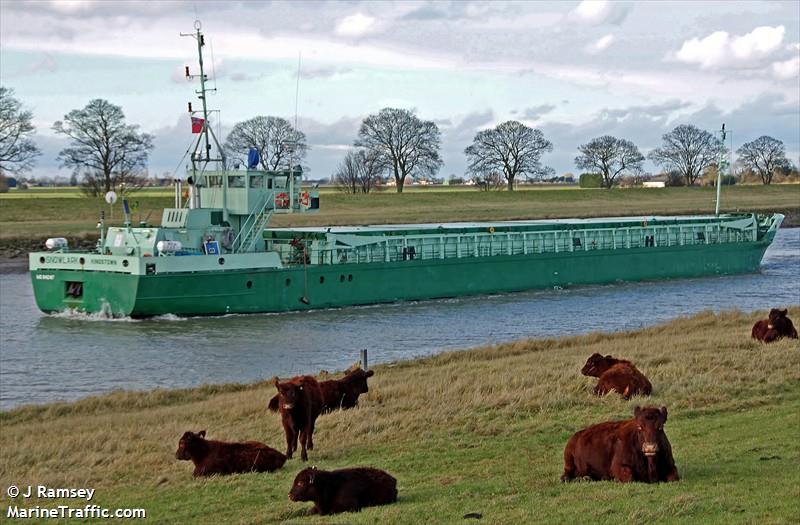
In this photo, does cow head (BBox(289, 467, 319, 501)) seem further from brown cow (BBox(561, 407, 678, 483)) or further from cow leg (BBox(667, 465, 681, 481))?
cow leg (BBox(667, 465, 681, 481))

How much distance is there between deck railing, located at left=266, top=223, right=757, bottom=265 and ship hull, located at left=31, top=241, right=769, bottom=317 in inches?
29.7

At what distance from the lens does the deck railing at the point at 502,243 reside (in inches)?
1522

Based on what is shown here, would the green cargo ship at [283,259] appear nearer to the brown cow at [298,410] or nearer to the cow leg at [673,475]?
the brown cow at [298,410]

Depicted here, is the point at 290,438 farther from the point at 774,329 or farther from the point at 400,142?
the point at 400,142

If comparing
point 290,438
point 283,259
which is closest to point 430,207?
point 283,259

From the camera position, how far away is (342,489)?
9.24 m

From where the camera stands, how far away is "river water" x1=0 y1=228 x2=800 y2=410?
24.6 meters

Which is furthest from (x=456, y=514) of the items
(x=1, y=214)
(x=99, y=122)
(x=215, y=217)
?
(x=99, y=122)

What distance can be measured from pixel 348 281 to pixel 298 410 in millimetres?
26100

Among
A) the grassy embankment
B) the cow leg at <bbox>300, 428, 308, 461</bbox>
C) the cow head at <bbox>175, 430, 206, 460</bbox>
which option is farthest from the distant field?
the cow head at <bbox>175, 430, 206, 460</bbox>

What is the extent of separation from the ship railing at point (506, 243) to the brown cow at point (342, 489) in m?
27.1

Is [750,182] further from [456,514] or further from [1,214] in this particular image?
[456,514]

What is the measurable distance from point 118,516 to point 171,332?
21.7 meters

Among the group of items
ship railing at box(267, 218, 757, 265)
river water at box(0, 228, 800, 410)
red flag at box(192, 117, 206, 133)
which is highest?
red flag at box(192, 117, 206, 133)
